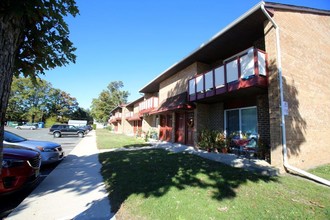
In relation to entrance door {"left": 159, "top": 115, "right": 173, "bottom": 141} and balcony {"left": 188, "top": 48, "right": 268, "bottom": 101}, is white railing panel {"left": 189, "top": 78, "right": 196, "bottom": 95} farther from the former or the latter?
entrance door {"left": 159, "top": 115, "right": 173, "bottom": 141}

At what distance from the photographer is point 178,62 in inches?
498

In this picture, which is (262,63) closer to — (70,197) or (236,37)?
(236,37)

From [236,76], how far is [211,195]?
560cm

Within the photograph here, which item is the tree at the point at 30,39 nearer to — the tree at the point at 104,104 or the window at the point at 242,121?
the window at the point at 242,121

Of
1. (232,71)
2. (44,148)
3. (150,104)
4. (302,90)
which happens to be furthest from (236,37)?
(150,104)

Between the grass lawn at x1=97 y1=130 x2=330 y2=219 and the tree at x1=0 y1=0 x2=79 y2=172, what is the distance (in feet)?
9.76

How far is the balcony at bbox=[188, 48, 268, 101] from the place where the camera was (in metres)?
7.13

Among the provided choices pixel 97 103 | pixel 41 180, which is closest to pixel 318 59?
pixel 41 180

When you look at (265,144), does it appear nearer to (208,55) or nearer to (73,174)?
(208,55)

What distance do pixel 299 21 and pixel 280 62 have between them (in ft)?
10.8

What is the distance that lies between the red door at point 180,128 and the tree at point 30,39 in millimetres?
11311

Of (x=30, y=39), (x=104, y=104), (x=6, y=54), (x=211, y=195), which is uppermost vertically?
(x=104, y=104)

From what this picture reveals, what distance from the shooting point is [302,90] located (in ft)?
25.1

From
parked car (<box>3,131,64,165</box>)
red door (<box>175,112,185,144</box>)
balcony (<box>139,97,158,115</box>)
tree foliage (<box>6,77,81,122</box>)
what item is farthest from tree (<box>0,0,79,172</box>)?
tree foliage (<box>6,77,81,122</box>)
